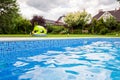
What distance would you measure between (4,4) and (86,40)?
7.78 metres

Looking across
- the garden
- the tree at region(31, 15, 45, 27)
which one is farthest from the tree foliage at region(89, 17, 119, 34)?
the tree at region(31, 15, 45, 27)

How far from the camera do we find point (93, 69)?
20.6 feet

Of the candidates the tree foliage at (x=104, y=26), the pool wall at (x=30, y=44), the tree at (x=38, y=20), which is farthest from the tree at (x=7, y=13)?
the tree foliage at (x=104, y=26)

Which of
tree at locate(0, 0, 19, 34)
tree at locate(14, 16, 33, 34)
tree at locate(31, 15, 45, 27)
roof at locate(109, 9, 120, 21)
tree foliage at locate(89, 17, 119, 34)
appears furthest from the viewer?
roof at locate(109, 9, 120, 21)

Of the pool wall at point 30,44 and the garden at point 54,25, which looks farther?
the garden at point 54,25

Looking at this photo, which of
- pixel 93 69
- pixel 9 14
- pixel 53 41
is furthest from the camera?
pixel 9 14

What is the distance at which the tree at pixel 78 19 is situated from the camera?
132 ft

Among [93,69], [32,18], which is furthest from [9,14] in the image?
[32,18]

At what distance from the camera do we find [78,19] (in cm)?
4022

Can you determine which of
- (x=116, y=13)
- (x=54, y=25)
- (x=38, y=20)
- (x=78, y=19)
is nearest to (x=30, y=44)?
(x=38, y=20)

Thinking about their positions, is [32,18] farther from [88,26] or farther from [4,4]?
[4,4]

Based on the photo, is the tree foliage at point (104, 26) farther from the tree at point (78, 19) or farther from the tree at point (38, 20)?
the tree at point (38, 20)

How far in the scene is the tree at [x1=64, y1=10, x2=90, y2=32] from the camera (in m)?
40.2

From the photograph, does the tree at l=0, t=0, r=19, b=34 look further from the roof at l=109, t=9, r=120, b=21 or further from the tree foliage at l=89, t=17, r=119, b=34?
the roof at l=109, t=9, r=120, b=21
